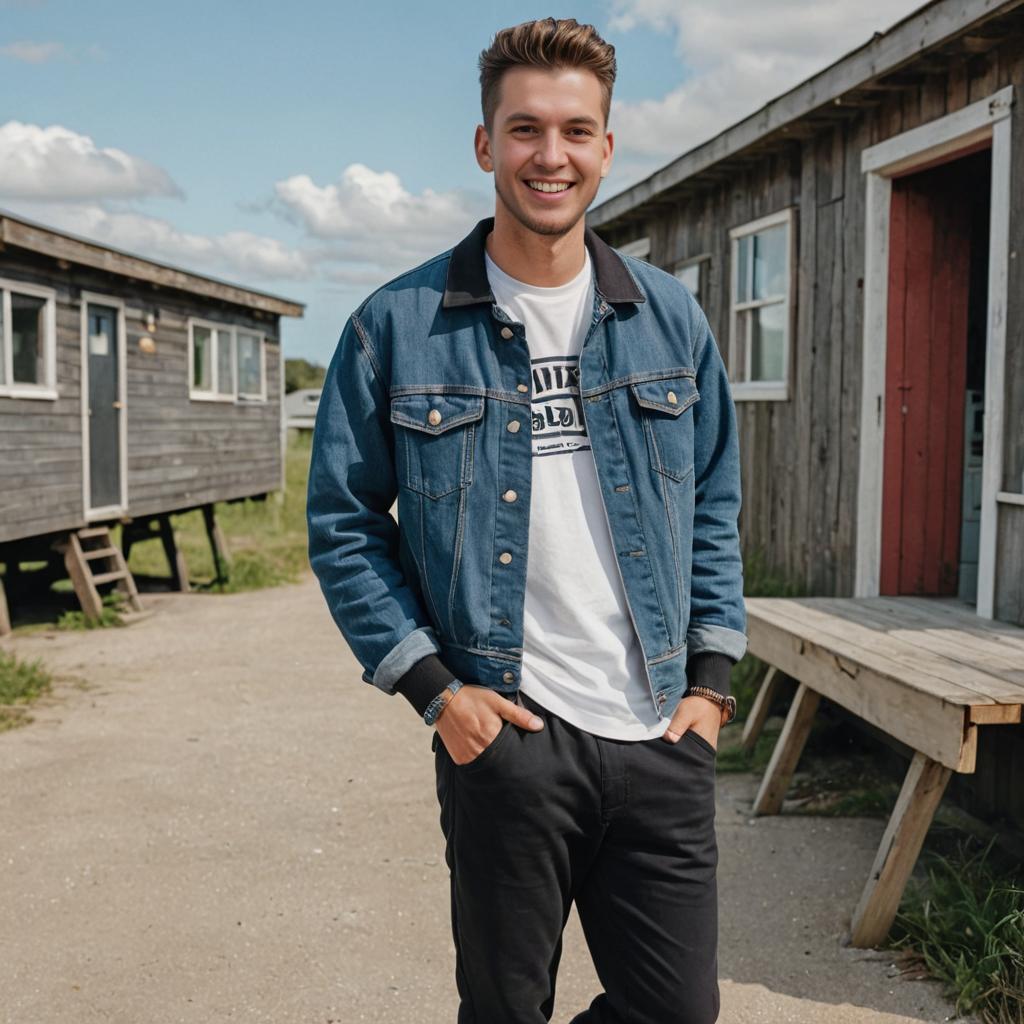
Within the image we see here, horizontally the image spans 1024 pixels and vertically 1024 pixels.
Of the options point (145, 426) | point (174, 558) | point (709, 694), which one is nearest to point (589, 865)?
point (709, 694)

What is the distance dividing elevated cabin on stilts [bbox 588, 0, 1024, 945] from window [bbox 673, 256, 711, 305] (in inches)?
1.3

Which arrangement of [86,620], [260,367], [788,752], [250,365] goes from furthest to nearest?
[260,367]
[250,365]
[86,620]
[788,752]

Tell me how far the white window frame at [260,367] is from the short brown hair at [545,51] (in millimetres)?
15128

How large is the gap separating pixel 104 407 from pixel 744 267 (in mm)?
7258

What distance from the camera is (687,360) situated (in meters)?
2.53

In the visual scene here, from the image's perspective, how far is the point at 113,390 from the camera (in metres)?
13.5

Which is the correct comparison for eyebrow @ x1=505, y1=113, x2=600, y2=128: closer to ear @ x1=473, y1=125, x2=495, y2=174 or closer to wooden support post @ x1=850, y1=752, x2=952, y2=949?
ear @ x1=473, y1=125, x2=495, y2=174

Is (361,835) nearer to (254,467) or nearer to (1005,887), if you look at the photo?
(1005,887)

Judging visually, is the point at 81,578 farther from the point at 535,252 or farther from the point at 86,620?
the point at 535,252

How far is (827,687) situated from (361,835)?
215cm

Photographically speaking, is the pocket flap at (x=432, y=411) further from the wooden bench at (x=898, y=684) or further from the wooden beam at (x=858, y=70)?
the wooden beam at (x=858, y=70)

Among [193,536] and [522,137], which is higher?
[522,137]

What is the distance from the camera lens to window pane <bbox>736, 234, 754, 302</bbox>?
9.12 metres

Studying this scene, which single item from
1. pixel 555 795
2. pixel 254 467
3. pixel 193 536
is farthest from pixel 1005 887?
pixel 193 536
